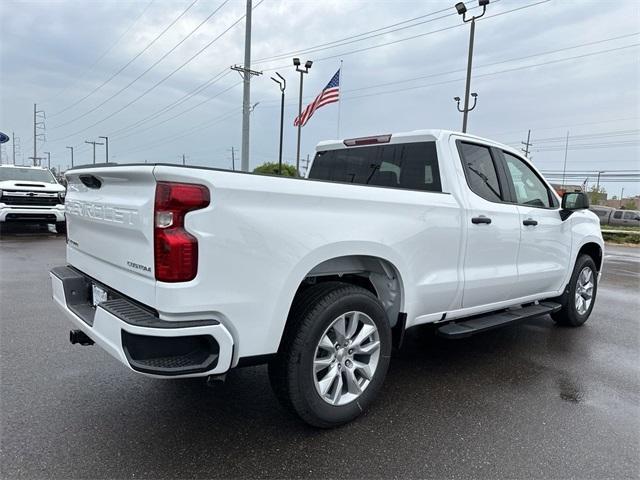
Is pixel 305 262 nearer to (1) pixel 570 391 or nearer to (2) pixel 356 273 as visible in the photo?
(2) pixel 356 273

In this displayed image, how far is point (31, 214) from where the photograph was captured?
11.9 meters

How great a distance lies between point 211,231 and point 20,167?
1353cm

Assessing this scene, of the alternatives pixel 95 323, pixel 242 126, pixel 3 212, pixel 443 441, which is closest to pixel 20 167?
pixel 3 212

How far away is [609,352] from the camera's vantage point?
4.59 meters

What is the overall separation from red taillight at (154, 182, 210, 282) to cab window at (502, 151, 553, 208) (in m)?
3.17

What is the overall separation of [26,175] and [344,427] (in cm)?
1334

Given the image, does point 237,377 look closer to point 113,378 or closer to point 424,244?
point 113,378

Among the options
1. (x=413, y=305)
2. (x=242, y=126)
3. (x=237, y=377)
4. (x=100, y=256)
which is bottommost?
(x=237, y=377)

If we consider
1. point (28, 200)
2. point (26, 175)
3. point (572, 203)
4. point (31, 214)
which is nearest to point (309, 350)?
point (572, 203)

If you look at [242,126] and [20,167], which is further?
[242,126]

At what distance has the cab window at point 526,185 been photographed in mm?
4410

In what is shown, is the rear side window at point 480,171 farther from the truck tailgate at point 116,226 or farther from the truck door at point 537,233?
the truck tailgate at point 116,226

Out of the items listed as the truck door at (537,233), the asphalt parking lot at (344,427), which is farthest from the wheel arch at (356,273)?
the truck door at (537,233)

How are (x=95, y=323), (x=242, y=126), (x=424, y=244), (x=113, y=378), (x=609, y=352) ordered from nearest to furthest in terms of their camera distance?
(x=95, y=323)
(x=424, y=244)
(x=113, y=378)
(x=609, y=352)
(x=242, y=126)
